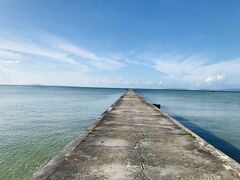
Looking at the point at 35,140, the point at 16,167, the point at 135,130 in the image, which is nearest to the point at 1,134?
the point at 35,140

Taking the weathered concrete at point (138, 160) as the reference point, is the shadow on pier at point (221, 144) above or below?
below

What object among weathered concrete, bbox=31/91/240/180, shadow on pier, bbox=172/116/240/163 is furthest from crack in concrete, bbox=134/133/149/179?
shadow on pier, bbox=172/116/240/163

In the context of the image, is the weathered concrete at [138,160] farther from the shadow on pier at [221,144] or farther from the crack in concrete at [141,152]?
the shadow on pier at [221,144]

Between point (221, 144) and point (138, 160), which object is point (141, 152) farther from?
point (221, 144)

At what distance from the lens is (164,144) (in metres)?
6.47

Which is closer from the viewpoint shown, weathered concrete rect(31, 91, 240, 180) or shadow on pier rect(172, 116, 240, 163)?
weathered concrete rect(31, 91, 240, 180)

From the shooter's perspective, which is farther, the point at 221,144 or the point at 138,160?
the point at 221,144

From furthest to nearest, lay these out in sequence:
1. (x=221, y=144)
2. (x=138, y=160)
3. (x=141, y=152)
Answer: (x=221, y=144) < (x=141, y=152) < (x=138, y=160)

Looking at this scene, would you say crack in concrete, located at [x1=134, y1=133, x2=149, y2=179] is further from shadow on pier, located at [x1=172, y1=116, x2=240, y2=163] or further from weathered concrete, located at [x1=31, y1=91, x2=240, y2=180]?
shadow on pier, located at [x1=172, y1=116, x2=240, y2=163]

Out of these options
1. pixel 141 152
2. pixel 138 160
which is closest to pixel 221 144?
pixel 141 152

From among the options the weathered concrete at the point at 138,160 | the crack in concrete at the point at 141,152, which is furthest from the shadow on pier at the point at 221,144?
the crack in concrete at the point at 141,152

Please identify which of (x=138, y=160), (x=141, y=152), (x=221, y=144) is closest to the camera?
(x=138, y=160)

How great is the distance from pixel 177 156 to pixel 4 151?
727cm

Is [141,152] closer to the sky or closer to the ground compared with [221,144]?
closer to the sky
